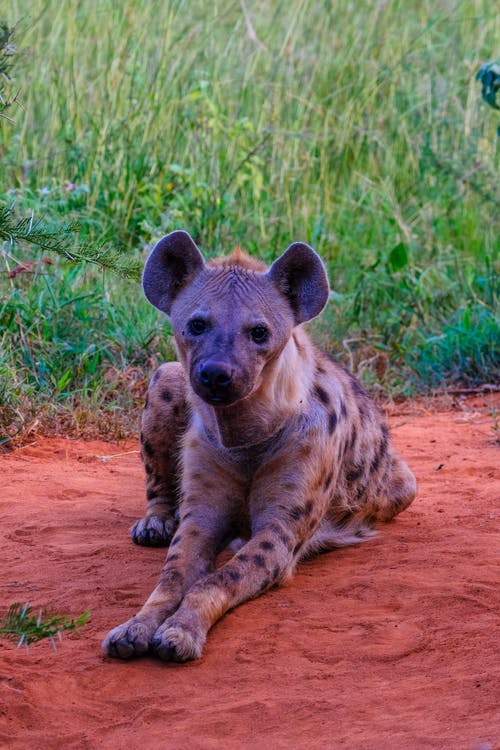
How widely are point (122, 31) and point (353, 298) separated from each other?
2.93m

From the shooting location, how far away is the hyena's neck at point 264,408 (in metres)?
3.73

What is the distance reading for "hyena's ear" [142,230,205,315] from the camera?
12.5ft

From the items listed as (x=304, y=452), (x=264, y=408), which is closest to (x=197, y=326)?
(x=264, y=408)

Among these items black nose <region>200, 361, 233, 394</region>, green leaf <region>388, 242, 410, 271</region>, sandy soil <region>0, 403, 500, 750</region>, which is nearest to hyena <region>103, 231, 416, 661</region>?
black nose <region>200, 361, 233, 394</region>

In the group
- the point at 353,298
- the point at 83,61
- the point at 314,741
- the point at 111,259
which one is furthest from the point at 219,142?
the point at 314,741

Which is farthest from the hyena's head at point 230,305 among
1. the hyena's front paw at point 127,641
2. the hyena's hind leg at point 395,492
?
the hyena's hind leg at point 395,492

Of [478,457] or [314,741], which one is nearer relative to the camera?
[314,741]

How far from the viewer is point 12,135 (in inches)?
303

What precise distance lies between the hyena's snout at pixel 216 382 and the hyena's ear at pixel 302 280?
20.2 inches

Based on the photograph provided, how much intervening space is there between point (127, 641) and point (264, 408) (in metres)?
1.02

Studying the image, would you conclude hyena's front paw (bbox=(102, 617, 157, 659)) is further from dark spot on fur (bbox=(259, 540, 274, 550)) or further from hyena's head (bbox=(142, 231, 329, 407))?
hyena's head (bbox=(142, 231, 329, 407))

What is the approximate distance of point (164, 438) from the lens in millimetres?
4445

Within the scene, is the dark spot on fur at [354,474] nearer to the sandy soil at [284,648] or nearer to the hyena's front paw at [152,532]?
the sandy soil at [284,648]

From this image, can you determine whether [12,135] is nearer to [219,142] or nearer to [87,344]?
[219,142]
